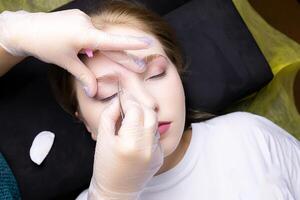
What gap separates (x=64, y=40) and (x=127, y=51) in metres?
0.14

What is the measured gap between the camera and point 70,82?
3.45 feet

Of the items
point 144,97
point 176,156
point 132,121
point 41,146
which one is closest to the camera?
point 132,121

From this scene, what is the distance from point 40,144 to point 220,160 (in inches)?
19.3

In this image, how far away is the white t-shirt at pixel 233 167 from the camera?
1079 millimetres

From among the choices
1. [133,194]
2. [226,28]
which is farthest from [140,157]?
[226,28]

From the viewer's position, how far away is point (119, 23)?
1005mm

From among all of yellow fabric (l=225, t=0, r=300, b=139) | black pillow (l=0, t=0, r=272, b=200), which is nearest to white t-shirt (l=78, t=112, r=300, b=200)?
black pillow (l=0, t=0, r=272, b=200)

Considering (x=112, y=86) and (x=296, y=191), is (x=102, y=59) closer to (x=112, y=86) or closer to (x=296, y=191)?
(x=112, y=86)

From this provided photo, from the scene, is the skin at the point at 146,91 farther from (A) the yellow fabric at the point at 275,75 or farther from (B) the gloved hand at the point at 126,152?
(A) the yellow fabric at the point at 275,75

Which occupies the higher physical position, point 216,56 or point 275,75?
point 216,56

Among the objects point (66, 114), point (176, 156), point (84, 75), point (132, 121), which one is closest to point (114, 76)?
point (84, 75)

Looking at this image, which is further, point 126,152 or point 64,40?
point 64,40

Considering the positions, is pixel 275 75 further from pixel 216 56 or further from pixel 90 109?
pixel 90 109

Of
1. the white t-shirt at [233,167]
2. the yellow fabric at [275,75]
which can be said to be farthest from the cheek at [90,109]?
the yellow fabric at [275,75]
